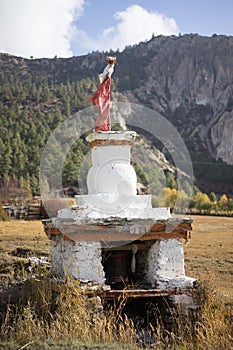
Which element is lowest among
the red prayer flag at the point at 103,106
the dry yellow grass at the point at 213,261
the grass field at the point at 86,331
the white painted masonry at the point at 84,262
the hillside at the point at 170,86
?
the dry yellow grass at the point at 213,261

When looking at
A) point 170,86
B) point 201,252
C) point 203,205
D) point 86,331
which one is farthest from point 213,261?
point 170,86

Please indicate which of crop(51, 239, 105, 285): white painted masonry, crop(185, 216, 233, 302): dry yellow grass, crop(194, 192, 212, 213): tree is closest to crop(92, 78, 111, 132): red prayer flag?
crop(51, 239, 105, 285): white painted masonry

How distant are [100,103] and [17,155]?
161 ft

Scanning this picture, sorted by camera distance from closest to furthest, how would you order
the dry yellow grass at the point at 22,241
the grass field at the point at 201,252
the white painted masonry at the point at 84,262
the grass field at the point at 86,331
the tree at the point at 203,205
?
the grass field at the point at 86,331, the white painted masonry at the point at 84,262, the grass field at the point at 201,252, the dry yellow grass at the point at 22,241, the tree at the point at 203,205

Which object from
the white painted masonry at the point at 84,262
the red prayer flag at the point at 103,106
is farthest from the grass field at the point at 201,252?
the red prayer flag at the point at 103,106

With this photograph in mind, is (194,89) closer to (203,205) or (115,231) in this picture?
(203,205)

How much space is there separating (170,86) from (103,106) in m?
160

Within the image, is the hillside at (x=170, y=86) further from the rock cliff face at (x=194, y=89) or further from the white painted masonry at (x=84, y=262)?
the white painted masonry at (x=84, y=262)

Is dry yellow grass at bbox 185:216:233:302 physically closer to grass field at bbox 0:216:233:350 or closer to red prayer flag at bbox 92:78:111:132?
grass field at bbox 0:216:233:350

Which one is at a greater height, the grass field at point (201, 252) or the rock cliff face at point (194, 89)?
the rock cliff face at point (194, 89)

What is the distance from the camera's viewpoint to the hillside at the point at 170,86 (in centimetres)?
9807

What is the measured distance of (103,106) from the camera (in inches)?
360

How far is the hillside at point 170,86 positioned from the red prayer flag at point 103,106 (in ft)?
257

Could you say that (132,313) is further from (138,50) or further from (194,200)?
(138,50)
